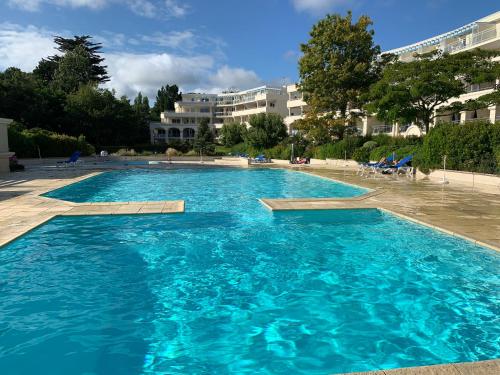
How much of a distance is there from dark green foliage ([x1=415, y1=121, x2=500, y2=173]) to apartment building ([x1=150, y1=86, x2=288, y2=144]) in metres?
51.9

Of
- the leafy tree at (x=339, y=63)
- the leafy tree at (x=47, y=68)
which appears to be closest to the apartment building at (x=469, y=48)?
the leafy tree at (x=339, y=63)

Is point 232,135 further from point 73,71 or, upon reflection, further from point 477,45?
point 477,45

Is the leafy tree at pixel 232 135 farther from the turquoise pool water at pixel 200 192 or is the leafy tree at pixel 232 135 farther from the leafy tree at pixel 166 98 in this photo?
the leafy tree at pixel 166 98

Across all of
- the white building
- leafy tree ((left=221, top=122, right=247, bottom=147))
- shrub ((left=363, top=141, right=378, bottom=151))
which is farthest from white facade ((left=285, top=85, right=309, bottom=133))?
shrub ((left=363, top=141, right=378, bottom=151))

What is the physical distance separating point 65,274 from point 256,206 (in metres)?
6.85

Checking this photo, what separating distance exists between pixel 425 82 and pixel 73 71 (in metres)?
54.8

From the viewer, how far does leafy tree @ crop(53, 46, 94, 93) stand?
57.2 metres

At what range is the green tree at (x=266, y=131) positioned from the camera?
40531 mm

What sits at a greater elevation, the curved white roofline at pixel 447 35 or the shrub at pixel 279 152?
the curved white roofline at pixel 447 35

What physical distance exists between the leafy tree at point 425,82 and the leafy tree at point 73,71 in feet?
155

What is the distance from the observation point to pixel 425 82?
22.6 metres

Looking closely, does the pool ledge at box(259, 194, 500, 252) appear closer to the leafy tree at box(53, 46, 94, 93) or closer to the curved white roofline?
the curved white roofline

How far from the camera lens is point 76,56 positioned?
200 feet

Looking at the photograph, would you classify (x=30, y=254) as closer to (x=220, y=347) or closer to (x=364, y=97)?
(x=220, y=347)
